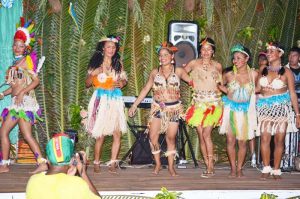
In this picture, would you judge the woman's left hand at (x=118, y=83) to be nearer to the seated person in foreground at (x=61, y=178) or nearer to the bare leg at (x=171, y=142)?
the bare leg at (x=171, y=142)

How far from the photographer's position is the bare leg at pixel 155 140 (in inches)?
258

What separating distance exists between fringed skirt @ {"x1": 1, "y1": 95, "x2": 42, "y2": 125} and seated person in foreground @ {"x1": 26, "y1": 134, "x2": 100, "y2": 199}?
2.45 metres

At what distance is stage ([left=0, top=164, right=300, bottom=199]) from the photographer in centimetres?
576

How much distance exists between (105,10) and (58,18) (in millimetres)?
594

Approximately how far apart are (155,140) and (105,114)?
0.61 metres

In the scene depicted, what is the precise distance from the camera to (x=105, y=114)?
6531mm

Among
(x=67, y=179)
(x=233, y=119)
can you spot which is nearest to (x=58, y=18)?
(x=233, y=119)

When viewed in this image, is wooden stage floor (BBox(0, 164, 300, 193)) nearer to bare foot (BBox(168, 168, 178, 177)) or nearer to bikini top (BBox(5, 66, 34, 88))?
bare foot (BBox(168, 168, 178, 177))

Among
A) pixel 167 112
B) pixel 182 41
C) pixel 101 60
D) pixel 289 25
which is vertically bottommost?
pixel 167 112

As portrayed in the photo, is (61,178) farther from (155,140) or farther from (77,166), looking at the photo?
(155,140)

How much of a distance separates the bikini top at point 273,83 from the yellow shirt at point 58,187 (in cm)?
323

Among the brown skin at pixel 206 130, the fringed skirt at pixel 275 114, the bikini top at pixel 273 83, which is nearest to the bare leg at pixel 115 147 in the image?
the brown skin at pixel 206 130

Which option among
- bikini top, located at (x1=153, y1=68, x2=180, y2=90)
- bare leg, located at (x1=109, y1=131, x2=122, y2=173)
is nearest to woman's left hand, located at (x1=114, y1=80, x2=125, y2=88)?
bikini top, located at (x1=153, y1=68, x2=180, y2=90)

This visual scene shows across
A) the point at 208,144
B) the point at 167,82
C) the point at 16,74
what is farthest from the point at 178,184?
the point at 16,74
